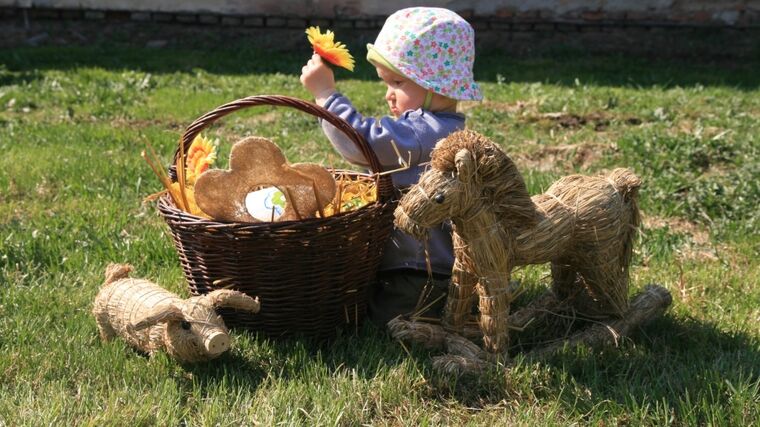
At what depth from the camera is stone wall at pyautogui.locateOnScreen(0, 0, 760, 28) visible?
11117 mm

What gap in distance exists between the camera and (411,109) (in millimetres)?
3178

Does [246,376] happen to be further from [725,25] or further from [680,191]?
[725,25]

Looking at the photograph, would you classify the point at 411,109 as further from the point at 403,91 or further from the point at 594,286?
the point at 594,286

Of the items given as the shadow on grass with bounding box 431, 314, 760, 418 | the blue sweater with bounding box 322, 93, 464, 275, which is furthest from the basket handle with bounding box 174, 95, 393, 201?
the shadow on grass with bounding box 431, 314, 760, 418

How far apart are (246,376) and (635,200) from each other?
1550mm

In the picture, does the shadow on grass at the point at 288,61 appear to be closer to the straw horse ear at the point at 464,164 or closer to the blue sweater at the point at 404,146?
the blue sweater at the point at 404,146

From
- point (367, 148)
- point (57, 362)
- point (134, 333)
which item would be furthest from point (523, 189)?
point (57, 362)

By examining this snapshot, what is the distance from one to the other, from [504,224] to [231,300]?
37.5 inches

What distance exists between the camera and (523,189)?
8.93 feet

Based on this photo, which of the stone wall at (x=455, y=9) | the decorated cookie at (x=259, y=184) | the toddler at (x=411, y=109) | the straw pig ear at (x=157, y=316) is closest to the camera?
the straw pig ear at (x=157, y=316)

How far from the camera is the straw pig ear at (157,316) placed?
2666mm

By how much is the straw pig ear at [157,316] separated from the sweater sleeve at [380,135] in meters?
0.86

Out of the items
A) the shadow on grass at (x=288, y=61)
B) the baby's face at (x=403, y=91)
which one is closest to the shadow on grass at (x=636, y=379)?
the baby's face at (x=403, y=91)

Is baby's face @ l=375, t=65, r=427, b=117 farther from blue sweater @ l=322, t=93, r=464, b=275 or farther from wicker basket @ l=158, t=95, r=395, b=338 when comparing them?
wicker basket @ l=158, t=95, r=395, b=338
